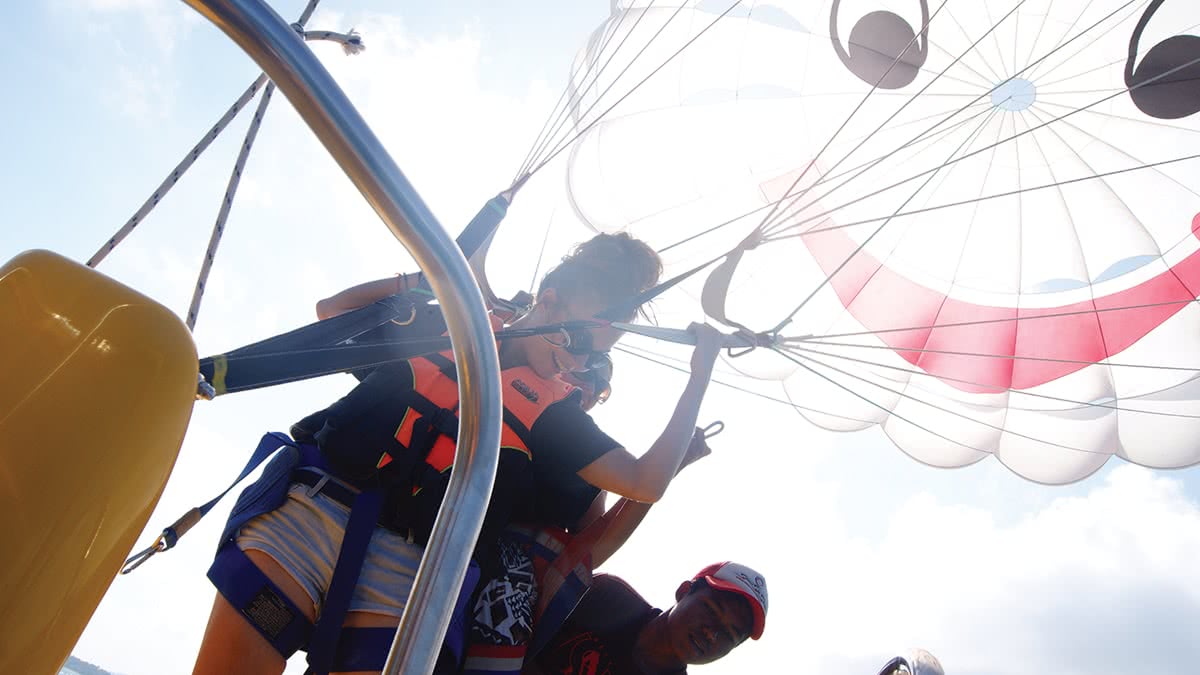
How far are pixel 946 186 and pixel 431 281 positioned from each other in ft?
13.4

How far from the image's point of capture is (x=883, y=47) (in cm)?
395

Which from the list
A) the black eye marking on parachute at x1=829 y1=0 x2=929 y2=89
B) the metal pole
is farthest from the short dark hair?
the black eye marking on parachute at x1=829 y1=0 x2=929 y2=89

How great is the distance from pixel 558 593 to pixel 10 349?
4.51 feet

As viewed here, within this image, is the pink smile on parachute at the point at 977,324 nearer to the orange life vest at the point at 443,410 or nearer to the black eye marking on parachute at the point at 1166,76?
the black eye marking on parachute at the point at 1166,76

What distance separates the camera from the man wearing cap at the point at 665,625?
232 cm

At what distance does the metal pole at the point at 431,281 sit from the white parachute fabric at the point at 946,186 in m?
2.98

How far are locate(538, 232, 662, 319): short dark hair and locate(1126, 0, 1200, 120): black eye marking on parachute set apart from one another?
2745 mm

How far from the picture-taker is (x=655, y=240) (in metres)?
4.16

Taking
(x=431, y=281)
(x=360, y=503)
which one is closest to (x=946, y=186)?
(x=360, y=503)

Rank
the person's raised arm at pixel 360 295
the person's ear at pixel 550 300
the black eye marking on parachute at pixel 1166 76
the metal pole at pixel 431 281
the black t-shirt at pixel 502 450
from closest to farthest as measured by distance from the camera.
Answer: the metal pole at pixel 431 281, the black t-shirt at pixel 502 450, the person's raised arm at pixel 360 295, the person's ear at pixel 550 300, the black eye marking on parachute at pixel 1166 76

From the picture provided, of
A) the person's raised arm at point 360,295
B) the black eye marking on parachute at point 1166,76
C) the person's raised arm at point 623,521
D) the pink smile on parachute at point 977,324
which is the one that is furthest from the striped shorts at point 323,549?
the black eye marking on parachute at point 1166,76

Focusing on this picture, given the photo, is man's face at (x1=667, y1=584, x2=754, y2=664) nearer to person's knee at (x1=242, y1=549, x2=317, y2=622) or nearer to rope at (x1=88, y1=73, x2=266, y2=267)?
person's knee at (x1=242, y1=549, x2=317, y2=622)

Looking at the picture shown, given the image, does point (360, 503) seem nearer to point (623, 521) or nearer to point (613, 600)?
point (623, 521)

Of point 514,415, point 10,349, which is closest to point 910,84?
point 514,415
